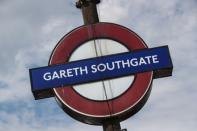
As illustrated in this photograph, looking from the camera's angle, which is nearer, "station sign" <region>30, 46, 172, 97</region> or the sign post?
the sign post

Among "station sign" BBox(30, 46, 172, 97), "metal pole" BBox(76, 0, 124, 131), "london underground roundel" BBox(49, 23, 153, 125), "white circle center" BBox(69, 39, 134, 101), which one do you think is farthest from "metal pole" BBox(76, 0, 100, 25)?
"station sign" BBox(30, 46, 172, 97)

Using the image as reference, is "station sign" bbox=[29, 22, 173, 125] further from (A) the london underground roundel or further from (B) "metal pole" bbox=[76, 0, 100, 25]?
(B) "metal pole" bbox=[76, 0, 100, 25]

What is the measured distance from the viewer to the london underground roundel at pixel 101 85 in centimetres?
1027

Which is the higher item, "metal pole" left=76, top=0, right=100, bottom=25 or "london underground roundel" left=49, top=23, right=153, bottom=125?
"metal pole" left=76, top=0, right=100, bottom=25

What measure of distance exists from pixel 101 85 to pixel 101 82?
66 millimetres

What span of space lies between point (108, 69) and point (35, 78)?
1348mm

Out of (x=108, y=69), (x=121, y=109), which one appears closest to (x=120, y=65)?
(x=108, y=69)

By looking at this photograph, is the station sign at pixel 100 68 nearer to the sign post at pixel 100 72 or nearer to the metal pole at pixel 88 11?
the sign post at pixel 100 72

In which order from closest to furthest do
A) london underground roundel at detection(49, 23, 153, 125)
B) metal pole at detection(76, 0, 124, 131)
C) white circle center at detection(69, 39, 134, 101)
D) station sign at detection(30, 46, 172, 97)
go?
london underground roundel at detection(49, 23, 153, 125) < white circle center at detection(69, 39, 134, 101) < station sign at detection(30, 46, 172, 97) < metal pole at detection(76, 0, 124, 131)

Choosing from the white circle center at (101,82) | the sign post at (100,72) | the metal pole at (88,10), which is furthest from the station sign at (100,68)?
the metal pole at (88,10)

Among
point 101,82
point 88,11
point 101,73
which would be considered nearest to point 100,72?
point 101,73

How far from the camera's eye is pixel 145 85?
10.5 metres

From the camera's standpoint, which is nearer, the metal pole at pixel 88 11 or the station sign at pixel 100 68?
the station sign at pixel 100 68

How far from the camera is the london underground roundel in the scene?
10266mm
